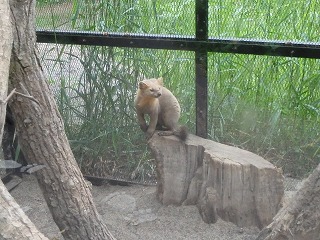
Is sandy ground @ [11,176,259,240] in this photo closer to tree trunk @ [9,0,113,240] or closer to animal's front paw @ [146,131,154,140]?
animal's front paw @ [146,131,154,140]

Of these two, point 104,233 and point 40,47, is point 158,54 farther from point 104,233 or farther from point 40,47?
point 104,233

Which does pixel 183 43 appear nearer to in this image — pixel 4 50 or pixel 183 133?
pixel 183 133

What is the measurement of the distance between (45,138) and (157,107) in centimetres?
159

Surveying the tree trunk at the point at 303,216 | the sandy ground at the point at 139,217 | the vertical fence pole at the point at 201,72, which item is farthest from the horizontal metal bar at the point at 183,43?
the tree trunk at the point at 303,216

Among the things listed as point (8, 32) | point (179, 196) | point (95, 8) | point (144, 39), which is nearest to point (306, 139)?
point (179, 196)

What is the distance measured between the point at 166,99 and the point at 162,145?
0.43 metres

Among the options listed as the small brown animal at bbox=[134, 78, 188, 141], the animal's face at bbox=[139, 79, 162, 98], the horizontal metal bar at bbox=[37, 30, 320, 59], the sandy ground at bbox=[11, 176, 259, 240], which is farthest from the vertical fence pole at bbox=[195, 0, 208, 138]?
the sandy ground at bbox=[11, 176, 259, 240]

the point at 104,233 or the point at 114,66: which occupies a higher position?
the point at 114,66

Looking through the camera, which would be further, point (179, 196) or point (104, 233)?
point (179, 196)

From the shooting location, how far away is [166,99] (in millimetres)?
5254

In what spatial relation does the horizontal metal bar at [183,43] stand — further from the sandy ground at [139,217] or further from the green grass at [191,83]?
the sandy ground at [139,217]

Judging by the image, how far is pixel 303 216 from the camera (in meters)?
3.78

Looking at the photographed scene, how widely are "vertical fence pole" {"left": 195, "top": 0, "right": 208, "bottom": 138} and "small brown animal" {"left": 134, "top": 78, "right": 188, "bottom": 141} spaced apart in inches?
9.2

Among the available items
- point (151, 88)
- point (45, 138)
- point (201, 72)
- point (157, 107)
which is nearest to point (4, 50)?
Answer: point (45, 138)
